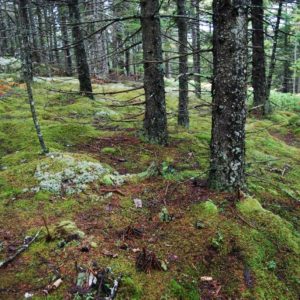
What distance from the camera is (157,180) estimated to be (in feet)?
17.5

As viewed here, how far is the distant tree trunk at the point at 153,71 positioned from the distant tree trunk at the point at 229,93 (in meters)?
2.57

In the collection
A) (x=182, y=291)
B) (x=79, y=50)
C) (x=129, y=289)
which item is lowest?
(x=182, y=291)

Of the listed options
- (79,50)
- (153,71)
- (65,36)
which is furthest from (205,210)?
(65,36)

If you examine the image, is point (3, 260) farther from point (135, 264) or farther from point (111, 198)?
point (111, 198)

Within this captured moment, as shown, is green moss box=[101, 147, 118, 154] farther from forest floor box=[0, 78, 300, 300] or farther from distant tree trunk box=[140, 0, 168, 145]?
distant tree trunk box=[140, 0, 168, 145]

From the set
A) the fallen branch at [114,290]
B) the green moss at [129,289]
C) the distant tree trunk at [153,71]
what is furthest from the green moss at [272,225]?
the distant tree trunk at [153,71]

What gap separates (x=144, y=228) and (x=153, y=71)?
403 centimetres

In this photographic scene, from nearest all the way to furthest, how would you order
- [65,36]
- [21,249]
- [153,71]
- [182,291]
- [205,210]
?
[182,291] < [21,249] < [205,210] < [153,71] < [65,36]

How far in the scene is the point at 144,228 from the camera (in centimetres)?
397

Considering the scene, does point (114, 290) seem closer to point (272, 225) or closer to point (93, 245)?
point (93, 245)

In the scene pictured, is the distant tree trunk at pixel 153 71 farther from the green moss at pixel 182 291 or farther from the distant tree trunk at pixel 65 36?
the green moss at pixel 182 291

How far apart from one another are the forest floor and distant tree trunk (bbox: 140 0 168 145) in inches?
29.1

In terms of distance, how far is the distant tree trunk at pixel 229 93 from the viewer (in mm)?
4055

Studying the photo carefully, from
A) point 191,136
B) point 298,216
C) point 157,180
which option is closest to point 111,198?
point 157,180
